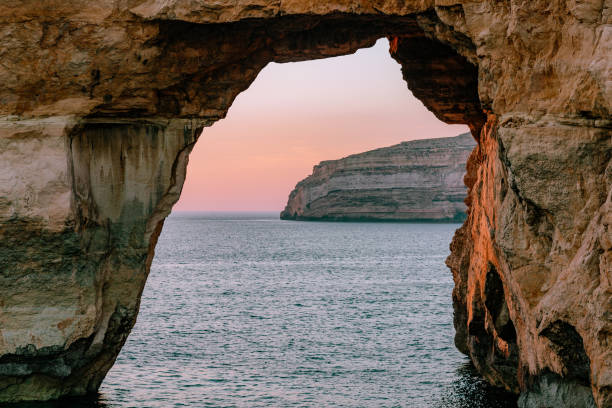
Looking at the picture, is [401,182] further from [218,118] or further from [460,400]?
[218,118]

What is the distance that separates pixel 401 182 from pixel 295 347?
108 m

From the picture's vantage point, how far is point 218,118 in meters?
18.2

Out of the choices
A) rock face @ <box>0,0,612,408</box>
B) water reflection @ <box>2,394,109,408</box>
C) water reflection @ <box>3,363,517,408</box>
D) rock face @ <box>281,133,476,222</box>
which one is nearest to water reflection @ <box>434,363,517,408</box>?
water reflection @ <box>3,363,517,408</box>

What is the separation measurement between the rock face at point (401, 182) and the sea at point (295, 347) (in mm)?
78579

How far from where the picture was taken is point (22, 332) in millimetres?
16047

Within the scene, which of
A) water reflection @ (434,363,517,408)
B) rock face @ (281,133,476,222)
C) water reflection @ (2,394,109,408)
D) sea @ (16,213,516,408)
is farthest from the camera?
rock face @ (281,133,476,222)

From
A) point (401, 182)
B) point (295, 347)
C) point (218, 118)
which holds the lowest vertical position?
point (295, 347)

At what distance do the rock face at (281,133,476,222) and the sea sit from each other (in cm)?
7858

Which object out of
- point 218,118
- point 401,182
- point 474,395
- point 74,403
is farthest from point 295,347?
point 401,182

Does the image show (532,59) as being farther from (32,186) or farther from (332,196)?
(332,196)

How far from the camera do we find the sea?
18781 mm

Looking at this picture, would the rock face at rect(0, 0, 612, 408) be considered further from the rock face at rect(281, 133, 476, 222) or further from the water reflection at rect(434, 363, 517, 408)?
the rock face at rect(281, 133, 476, 222)

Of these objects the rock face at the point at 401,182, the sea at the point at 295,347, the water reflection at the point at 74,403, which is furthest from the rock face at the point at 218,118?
the rock face at the point at 401,182

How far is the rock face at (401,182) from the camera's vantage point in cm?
12925
